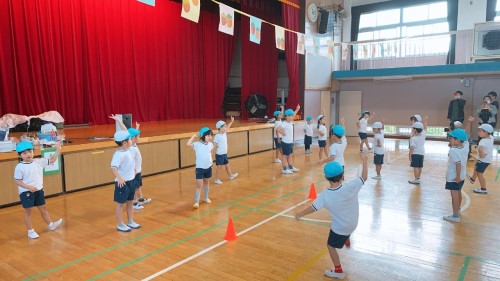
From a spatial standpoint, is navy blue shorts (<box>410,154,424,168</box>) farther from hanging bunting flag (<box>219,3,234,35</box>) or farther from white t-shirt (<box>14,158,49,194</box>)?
white t-shirt (<box>14,158,49,194</box>)

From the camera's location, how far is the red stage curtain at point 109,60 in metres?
8.75

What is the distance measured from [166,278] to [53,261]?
1.34 meters

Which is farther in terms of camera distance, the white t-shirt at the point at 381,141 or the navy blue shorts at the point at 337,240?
the white t-shirt at the point at 381,141

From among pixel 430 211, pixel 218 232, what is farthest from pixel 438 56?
pixel 218 232

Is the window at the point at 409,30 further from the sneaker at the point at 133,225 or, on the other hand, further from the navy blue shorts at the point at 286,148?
the sneaker at the point at 133,225

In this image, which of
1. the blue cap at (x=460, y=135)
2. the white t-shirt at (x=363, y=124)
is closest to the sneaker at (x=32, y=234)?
the blue cap at (x=460, y=135)

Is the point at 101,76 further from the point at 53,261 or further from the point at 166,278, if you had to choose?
the point at 166,278

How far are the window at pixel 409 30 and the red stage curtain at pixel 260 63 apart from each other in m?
3.67

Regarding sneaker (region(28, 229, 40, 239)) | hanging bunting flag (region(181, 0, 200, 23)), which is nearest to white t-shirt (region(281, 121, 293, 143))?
hanging bunting flag (region(181, 0, 200, 23))

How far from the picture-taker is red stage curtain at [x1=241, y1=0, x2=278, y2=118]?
1426 cm

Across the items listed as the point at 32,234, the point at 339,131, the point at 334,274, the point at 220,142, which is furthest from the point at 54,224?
the point at 339,131

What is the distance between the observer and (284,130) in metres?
7.99

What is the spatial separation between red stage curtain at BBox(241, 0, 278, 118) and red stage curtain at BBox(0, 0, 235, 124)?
91cm

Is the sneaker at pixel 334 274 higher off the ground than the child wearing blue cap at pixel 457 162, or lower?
lower
